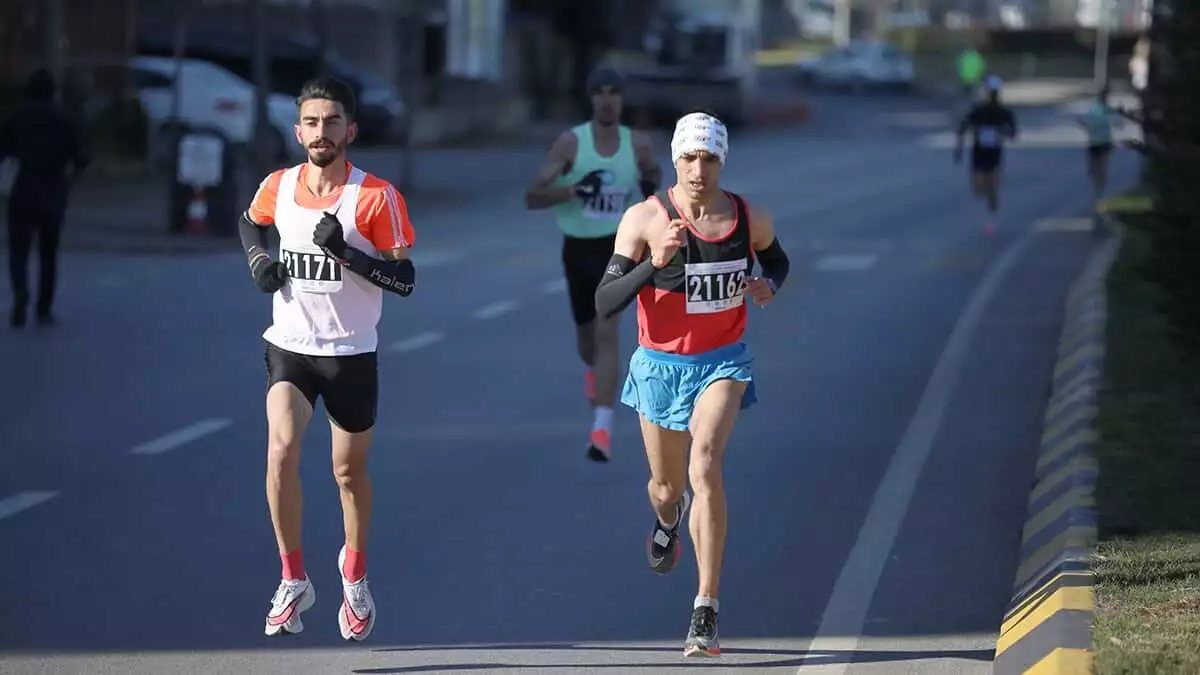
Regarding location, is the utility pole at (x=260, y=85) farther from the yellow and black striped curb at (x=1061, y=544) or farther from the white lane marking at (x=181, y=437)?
the white lane marking at (x=181, y=437)

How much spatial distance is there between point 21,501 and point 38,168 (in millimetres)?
6745

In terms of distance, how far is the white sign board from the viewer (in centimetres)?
2436

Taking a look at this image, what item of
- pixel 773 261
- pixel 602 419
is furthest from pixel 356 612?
pixel 602 419

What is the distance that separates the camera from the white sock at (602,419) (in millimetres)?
10992

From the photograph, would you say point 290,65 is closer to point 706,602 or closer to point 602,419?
point 602,419

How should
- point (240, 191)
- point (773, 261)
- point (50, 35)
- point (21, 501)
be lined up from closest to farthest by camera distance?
point (773, 261), point (21, 501), point (50, 35), point (240, 191)

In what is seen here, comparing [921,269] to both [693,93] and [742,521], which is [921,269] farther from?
[693,93]

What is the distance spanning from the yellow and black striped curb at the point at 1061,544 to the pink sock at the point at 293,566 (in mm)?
2240

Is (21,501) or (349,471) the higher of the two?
(349,471)

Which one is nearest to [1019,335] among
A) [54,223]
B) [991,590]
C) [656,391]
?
[54,223]

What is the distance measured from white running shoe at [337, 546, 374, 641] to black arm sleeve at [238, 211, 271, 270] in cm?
109

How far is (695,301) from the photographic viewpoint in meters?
7.23

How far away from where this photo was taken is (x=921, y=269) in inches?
877

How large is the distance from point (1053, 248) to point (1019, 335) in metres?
8.70
